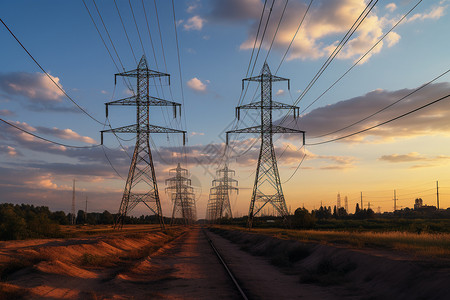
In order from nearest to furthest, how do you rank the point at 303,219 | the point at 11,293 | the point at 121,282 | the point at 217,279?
1. the point at 11,293
2. the point at 121,282
3. the point at 217,279
4. the point at 303,219

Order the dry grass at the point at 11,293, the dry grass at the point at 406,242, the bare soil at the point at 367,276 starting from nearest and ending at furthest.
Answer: the dry grass at the point at 11,293, the bare soil at the point at 367,276, the dry grass at the point at 406,242

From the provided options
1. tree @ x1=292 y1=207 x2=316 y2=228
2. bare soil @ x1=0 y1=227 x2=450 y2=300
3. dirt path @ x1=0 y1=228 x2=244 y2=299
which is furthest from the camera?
tree @ x1=292 y1=207 x2=316 y2=228

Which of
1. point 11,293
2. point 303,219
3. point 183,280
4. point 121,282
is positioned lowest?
point 303,219

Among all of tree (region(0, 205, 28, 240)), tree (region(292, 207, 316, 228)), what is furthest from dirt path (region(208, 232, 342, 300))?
tree (region(292, 207, 316, 228))

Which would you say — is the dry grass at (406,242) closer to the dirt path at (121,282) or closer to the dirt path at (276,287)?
the dirt path at (276,287)

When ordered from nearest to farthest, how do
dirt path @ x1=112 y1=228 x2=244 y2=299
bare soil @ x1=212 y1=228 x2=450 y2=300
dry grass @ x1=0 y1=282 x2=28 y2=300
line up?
dry grass @ x1=0 y1=282 x2=28 y2=300 → bare soil @ x1=212 y1=228 x2=450 y2=300 → dirt path @ x1=112 y1=228 x2=244 y2=299

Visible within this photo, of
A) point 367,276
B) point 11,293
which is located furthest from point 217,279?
point 11,293

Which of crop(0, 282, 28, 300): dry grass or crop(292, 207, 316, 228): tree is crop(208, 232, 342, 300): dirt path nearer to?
crop(0, 282, 28, 300): dry grass

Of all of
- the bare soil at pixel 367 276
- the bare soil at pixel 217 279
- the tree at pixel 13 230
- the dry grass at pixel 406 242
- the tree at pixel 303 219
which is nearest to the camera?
the bare soil at pixel 367 276

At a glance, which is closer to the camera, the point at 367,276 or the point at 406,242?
the point at 367,276

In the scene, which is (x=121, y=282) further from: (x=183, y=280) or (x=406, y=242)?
(x=406, y=242)

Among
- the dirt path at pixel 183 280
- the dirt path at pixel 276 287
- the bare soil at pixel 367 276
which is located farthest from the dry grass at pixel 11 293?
the bare soil at pixel 367 276

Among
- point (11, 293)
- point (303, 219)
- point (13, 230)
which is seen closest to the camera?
point (11, 293)

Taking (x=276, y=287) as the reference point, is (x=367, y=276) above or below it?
above
